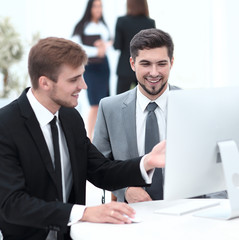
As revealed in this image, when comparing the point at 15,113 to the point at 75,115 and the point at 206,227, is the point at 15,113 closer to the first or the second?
the point at 75,115

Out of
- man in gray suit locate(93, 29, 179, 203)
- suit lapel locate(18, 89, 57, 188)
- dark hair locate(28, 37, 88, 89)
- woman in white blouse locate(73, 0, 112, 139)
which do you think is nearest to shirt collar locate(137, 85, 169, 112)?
man in gray suit locate(93, 29, 179, 203)

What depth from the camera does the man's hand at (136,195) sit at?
247 cm

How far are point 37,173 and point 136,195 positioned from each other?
0.63 metres

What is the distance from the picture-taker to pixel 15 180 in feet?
6.33

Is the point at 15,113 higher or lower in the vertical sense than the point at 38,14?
lower

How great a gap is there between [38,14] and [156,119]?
5.79m

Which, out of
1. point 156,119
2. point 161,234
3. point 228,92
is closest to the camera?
point 161,234

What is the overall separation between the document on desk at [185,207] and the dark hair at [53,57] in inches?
26.8

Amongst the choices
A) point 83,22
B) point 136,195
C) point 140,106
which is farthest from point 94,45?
point 136,195

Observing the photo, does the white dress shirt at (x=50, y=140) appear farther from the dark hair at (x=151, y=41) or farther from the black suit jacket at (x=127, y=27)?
the black suit jacket at (x=127, y=27)

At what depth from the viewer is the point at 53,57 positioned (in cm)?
207

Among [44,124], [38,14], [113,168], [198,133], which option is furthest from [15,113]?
[38,14]

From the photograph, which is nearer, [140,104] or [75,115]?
[75,115]

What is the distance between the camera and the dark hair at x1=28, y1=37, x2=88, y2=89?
6.77 feet
